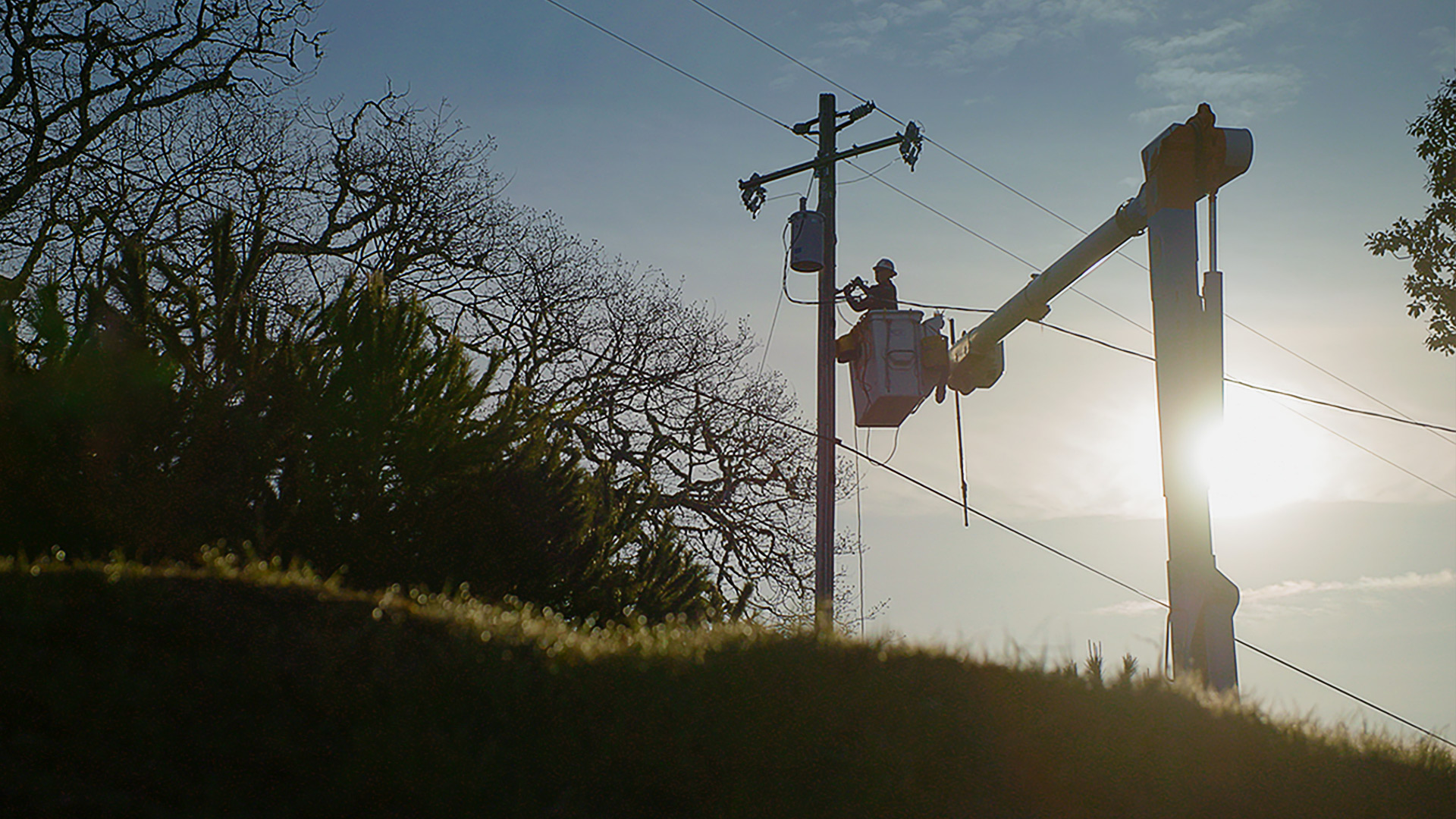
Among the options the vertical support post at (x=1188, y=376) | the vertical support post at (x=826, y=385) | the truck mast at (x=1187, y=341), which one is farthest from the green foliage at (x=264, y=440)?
the vertical support post at (x=1188, y=376)

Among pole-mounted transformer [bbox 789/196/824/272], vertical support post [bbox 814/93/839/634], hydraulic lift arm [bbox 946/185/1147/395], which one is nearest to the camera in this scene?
hydraulic lift arm [bbox 946/185/1147/395]

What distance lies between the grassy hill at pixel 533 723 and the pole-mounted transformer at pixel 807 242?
946cm

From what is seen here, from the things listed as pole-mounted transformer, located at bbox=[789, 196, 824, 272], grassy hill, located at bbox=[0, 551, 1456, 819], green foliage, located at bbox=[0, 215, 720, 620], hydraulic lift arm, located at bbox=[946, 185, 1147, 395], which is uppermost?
pole-mounted transformer, located at bbox=[789, 196, 824, 272]

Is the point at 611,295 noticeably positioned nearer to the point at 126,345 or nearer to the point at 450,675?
the point at 126,345

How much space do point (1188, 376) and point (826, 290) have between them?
7.23m

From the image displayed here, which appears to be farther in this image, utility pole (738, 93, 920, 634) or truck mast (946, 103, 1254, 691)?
utility pole (738, 93, 920, 634)

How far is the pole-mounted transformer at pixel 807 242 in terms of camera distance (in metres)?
15.4

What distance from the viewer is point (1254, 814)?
5.52 m

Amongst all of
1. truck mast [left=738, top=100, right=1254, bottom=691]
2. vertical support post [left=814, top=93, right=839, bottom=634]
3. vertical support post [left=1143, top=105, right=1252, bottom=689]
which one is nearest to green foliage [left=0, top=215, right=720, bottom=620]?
vertical support post [left=814, top=93, right=839, bottom=634]

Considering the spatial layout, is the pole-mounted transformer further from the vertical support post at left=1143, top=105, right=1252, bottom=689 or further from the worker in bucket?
the vertical support post at left=1143, top=105, right=1252, bottom=689

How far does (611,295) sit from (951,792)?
1914cm

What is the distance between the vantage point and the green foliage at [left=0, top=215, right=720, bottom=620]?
10148mm

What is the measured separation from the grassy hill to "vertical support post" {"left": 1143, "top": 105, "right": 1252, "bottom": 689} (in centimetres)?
147

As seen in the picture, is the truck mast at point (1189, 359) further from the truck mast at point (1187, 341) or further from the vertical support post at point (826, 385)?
the vertical support post at point (826, 385)
